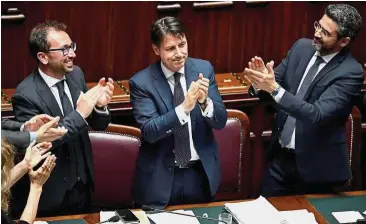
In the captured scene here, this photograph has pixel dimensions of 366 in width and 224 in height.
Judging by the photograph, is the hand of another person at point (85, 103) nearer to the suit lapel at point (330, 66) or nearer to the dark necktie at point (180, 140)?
the dark necktie at point (180, 140)

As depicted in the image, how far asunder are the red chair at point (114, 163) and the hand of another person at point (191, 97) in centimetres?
53

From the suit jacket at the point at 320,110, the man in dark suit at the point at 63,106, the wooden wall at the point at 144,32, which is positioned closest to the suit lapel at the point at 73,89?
the man in dark suit at the point at 63,106

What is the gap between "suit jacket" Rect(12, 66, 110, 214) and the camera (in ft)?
15.9

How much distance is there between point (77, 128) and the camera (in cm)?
482

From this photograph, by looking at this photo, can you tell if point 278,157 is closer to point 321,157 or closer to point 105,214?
point 321,157

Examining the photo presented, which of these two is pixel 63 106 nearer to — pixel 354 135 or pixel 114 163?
pixel 114 163

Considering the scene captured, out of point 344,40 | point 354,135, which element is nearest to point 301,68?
point 344,40

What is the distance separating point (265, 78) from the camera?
503cm

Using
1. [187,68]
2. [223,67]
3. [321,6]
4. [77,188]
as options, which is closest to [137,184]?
[77,188]

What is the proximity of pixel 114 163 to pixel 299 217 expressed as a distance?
1145mm

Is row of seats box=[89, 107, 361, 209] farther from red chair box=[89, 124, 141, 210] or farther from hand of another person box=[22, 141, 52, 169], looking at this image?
hand of another person box=[22, 141, 52, 169]

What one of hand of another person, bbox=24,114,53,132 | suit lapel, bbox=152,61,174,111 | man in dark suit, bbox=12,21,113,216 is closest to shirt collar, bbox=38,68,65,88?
man in dark suit, bbox=12,21,113,216

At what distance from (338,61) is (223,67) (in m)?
1.56

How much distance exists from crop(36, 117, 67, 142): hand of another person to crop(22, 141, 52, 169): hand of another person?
0.21 ft
